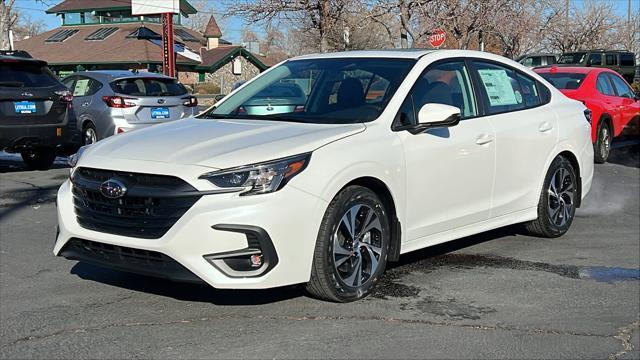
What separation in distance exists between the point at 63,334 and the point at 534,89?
15.2ft

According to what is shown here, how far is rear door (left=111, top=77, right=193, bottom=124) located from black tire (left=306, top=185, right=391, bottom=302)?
8.87m

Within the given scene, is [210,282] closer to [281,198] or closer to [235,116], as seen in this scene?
[281,198]

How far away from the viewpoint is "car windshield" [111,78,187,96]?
13500 millimetres

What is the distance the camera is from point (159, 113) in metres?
13.7

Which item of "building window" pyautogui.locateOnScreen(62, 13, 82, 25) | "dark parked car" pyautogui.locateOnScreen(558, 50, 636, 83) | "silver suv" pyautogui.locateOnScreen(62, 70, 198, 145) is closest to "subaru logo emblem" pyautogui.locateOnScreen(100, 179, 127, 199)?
"silver suv" pyautogui.locateOnScreen(62, 70, 198, 145)

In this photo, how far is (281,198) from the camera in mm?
4570

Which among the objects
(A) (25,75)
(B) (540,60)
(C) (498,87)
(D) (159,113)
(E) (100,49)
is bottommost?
(D) (159,113)

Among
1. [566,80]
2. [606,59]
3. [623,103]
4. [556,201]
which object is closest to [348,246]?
[556,201]

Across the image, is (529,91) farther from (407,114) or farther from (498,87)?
(407,114)

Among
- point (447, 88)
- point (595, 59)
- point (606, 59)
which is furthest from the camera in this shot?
point (606, 59)

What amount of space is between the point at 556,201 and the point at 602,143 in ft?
22.2

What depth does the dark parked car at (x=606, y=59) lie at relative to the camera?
106 ft

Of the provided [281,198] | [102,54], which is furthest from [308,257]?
[102,54]

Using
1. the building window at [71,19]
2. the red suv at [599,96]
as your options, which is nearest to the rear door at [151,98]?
the red suv at [599,96]
